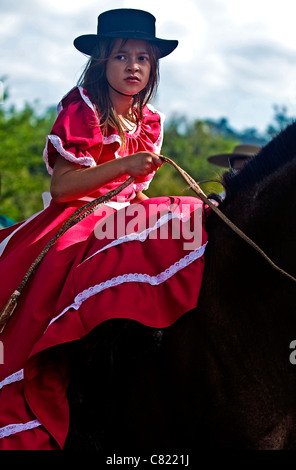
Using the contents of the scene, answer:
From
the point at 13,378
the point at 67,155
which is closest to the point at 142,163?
the point at 67,155

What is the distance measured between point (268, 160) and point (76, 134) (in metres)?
0.84

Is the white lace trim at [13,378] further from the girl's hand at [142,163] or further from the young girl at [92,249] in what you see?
the girl's hand at [142,163]

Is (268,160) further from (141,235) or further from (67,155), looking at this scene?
(67,155)

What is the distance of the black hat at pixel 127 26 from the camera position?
2.66 meters

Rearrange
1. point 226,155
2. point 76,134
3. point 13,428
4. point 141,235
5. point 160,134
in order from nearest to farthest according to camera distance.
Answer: point 13,428 → point 141,235 → point 76,134 → point 160,134 → point 226,155

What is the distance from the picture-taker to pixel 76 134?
101 inches

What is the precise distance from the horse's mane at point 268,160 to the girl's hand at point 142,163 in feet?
1.02

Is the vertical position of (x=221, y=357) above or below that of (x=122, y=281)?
below

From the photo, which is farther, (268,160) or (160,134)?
(160,134)

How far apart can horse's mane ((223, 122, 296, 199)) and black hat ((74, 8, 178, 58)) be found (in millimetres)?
814

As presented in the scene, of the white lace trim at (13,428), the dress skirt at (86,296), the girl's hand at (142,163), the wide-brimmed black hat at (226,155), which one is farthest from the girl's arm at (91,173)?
the wide-brimmed black hat at (226,155)

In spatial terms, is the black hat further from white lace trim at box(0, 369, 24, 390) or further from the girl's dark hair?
white lace trim at box(0, 369, 24, 390)

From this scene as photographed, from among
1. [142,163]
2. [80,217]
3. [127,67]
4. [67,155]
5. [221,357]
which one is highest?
[127,67]
